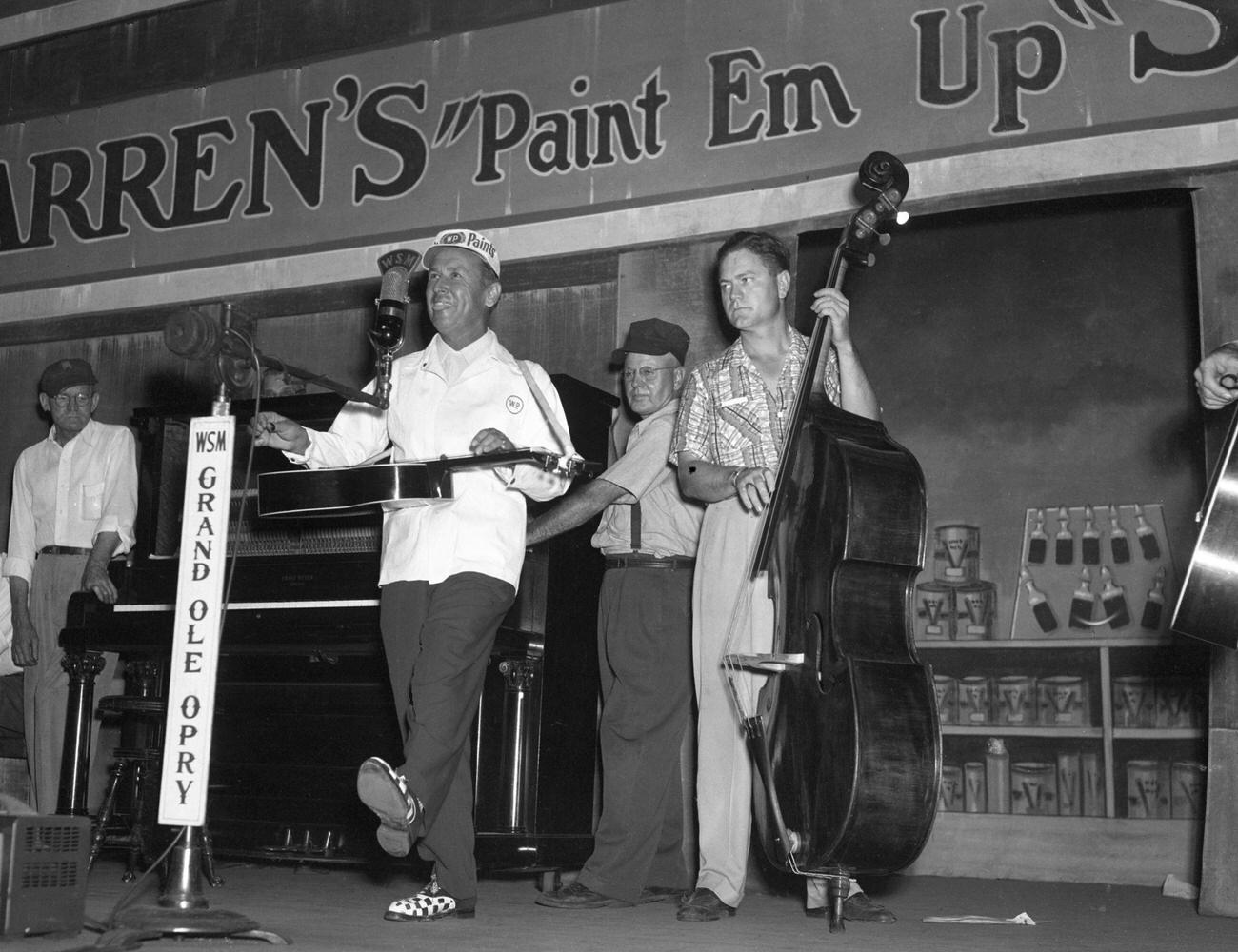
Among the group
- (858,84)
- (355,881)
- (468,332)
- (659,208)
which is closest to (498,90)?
(659,208)

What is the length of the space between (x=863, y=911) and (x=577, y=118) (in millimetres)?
3219

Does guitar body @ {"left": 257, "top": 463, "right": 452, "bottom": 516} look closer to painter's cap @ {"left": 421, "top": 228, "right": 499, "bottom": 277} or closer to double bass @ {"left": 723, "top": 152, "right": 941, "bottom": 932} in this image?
painter's cap @ {"left": 421, "top": 228, "right": 499, "bottom": 277}

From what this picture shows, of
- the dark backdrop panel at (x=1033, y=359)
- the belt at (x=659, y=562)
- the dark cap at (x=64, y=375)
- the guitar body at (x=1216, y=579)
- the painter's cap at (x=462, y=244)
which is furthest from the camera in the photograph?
the dark backdrop panel at (x=1033, y=359)

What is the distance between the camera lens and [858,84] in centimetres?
473

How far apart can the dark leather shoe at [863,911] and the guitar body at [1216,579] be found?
1344 millimetres

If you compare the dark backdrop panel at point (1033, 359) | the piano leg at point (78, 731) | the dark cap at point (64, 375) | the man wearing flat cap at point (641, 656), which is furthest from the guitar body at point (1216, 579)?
the dark cap at point (64, 375)

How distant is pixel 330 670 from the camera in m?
4.42

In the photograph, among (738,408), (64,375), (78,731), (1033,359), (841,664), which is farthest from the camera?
(1033,359)

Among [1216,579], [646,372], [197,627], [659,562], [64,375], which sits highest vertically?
[64,375]

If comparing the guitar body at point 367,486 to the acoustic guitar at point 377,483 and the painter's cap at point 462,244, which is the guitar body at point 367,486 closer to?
the acoustic guitar at point 377,483

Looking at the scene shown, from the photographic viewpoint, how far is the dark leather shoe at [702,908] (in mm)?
3516

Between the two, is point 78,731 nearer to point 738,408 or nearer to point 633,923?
point 633,923

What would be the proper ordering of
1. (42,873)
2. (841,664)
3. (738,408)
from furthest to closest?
(738,408) → (841,664) → (42,873)

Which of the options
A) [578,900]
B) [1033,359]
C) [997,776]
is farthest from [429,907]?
[1033,359]
